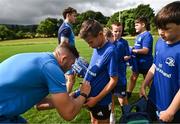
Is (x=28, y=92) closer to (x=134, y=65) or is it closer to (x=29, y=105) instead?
(x=29, y=105)

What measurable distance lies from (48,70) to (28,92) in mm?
296

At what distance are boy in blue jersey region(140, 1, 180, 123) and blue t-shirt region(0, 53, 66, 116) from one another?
121cm

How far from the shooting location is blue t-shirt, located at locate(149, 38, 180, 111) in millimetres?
4062

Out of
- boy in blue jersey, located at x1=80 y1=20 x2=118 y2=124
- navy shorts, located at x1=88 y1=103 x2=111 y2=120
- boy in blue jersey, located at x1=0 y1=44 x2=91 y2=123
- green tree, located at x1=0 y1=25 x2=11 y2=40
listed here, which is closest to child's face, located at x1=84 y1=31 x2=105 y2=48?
boy in blue jersey, located at x1=80 y1=20 x2=118 y2=124

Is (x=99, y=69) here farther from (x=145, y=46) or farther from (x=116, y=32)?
(x=145, y=46)

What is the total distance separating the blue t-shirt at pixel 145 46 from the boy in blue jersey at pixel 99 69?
4267 mm

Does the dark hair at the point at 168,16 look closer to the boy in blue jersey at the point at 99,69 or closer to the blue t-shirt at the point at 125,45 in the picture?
the boy in blue jersey at the point at 99,69

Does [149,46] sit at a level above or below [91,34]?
below

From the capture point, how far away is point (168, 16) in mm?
4020

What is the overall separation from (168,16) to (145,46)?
5.27m

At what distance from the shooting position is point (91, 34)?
4906 millimetres

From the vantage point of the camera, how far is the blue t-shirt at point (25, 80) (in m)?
3.50

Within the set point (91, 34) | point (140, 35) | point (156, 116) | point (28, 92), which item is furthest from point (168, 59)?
point (140, 35)

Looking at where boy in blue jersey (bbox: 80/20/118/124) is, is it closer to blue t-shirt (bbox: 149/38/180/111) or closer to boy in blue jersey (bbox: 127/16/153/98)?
blue t-shirt (bbox: 149/38/180/111)
